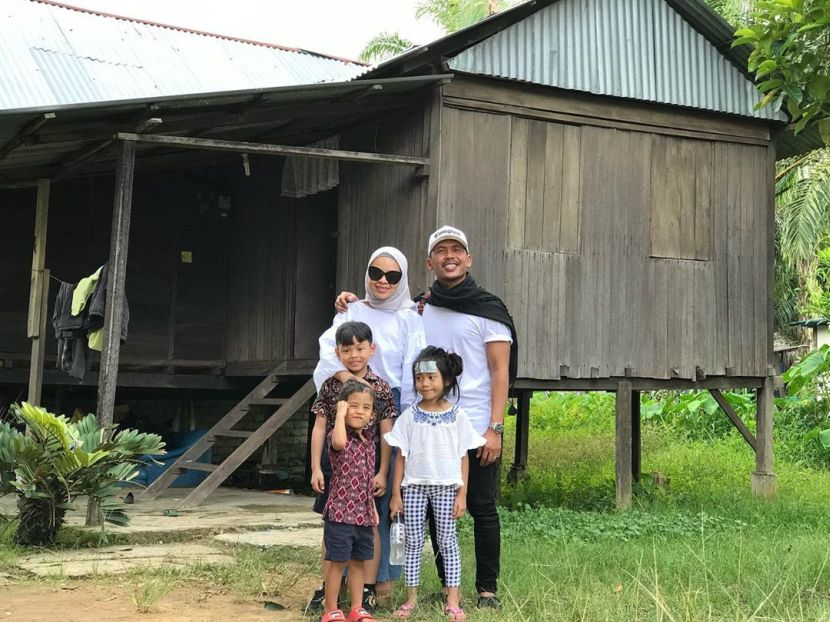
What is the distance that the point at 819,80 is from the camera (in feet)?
16.8

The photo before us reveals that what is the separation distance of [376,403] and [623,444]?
18.2 ft

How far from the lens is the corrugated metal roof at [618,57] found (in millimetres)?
8969

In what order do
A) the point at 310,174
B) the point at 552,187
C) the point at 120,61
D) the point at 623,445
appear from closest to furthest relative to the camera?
the point at 552,187 → the point at 623,445 → the point at 310,174 → the point at 120,61

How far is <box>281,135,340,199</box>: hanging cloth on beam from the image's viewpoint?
9.67m

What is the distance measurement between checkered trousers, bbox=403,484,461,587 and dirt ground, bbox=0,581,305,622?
0.60 meters

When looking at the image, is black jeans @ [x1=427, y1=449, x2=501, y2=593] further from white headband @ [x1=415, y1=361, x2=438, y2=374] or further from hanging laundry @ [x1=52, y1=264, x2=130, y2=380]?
hanging laundry @ [x1=52, y1=264, x2=130, y2=380]

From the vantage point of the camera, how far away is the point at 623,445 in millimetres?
9797

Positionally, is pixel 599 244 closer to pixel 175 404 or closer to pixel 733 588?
pixel 733 588

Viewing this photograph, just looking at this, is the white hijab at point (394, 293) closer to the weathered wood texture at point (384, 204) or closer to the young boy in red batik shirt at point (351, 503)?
the young boy in red batik shirt at point (351, 503)

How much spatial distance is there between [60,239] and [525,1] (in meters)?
5.34

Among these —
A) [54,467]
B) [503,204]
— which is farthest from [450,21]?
[54,467]

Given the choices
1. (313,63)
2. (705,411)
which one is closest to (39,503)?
(313,63)

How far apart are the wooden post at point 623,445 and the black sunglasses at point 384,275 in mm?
5172

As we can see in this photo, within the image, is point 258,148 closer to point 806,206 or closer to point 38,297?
point 38,297
